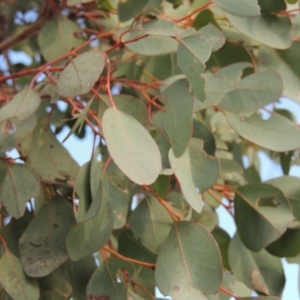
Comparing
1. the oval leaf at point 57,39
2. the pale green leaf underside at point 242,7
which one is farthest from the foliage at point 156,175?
the oval leaf at point 57,39

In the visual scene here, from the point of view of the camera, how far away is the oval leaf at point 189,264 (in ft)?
2.55

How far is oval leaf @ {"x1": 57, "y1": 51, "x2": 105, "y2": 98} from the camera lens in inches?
32.0

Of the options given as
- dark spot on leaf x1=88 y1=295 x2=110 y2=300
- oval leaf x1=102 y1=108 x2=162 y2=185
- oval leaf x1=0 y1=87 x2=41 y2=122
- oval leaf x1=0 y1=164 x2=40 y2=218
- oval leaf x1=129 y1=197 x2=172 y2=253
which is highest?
oval leaf x1=0 y1=87 x2=41 y2=122

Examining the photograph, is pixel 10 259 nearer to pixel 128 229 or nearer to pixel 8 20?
pixel 128 229

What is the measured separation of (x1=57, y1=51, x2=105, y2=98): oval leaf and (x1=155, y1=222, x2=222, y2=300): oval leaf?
0.70ft

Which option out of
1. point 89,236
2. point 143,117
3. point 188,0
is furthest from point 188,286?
point 188,0

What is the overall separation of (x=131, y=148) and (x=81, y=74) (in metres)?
0.13

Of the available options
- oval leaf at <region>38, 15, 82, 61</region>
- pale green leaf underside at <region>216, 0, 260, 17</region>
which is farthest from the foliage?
oval leaf at <region>38, 15, 82, 61</region>

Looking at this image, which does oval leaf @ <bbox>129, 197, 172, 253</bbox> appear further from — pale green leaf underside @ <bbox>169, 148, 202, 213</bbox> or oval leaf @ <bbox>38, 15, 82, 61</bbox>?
oval leaf @ <bbox>38, 15, 82, 61</bbox>

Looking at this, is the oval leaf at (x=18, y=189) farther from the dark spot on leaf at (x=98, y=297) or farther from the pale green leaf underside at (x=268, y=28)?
the pale green leaf underside at (x=268, y=28)

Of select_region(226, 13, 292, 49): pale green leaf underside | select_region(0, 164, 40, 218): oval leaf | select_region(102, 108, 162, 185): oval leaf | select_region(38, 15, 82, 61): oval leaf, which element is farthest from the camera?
select_region(38, 15, 82, 61): oval leaf

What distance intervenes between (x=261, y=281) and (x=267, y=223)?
106 millimetres

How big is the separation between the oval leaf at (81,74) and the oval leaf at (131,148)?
45mm

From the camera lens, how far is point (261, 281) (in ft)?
3.20
